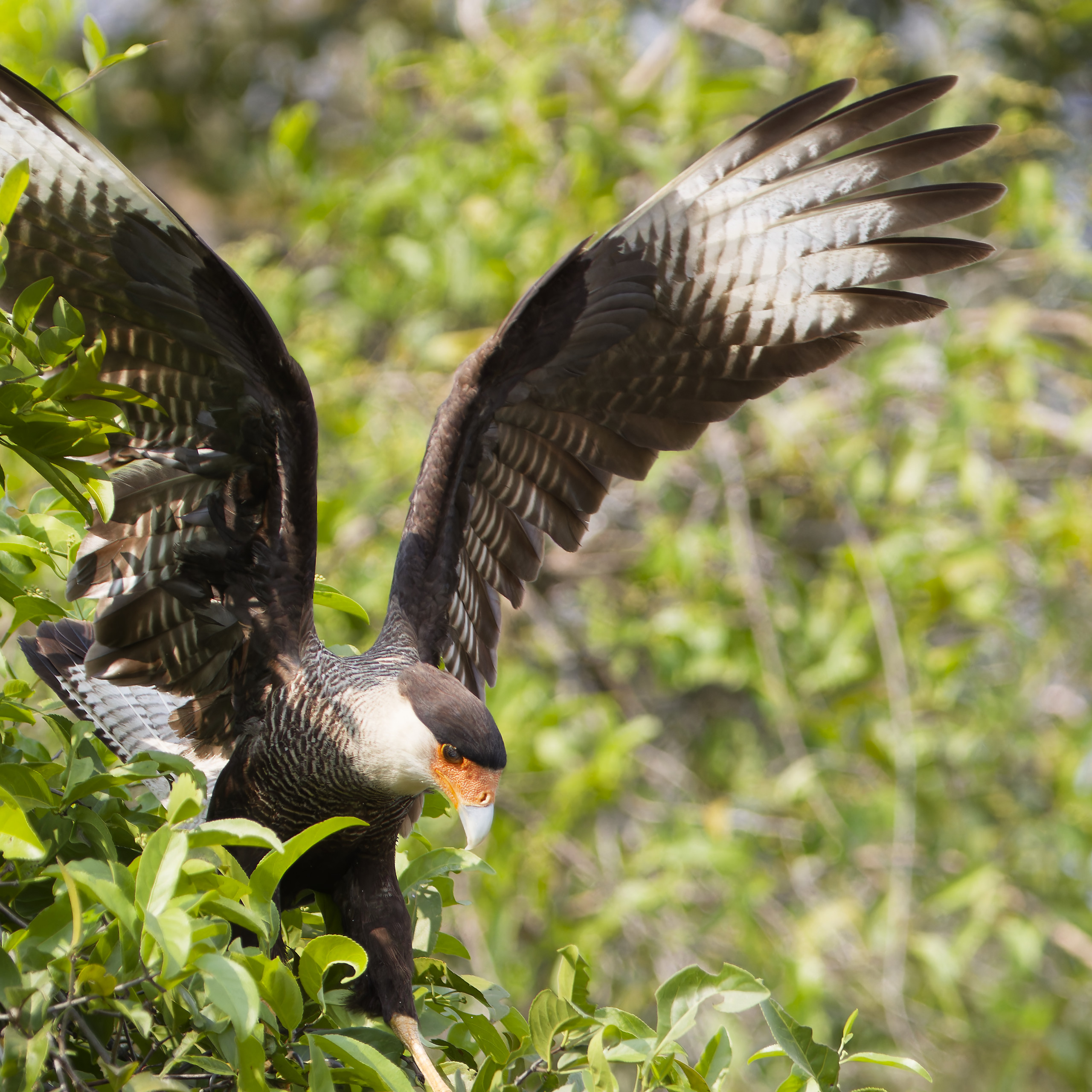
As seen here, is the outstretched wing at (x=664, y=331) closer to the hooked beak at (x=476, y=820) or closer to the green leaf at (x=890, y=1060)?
the hooked beak at (x=476, y=820)

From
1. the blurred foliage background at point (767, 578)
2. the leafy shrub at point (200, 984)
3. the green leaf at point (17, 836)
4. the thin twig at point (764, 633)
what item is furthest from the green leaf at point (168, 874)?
the thin twig at point (764, 633)

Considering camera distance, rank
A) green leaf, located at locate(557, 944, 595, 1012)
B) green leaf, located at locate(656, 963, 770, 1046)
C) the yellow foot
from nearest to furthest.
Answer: green leaf, located at locate(656, 963, 770, 1046) < green leaf, located at locate(557, 944, 595, 1012) < the yellow foot

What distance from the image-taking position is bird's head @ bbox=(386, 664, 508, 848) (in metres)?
2.06

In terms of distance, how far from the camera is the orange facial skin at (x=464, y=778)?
209 cm

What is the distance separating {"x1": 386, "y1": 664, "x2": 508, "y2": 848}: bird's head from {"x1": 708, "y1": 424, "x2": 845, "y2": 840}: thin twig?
2280mm

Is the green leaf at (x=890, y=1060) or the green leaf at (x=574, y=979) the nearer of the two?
the green leaf at (x=890, y=1060)

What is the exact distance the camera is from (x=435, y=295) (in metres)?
4.81

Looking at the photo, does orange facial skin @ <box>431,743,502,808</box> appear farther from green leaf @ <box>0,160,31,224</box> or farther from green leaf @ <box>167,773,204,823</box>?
green leaf @ <box>0,160,31,224</box>

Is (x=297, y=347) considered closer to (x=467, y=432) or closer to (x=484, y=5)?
(x=467, y=432)

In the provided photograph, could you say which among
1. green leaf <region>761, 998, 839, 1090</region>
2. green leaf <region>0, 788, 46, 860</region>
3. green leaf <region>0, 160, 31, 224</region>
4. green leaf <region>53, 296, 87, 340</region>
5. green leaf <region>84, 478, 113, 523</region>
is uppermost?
green leaf <region>0, 160, 31, 224</region>

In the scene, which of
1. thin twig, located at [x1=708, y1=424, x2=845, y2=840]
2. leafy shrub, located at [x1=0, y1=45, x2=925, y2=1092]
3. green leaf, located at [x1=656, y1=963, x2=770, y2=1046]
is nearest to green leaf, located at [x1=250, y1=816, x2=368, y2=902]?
leafy shrub, located at [x1=0, y1=45, x2=925, y2=1092]

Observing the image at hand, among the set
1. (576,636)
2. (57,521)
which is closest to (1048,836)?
(576,636)

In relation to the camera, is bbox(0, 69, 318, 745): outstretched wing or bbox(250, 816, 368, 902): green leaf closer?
bbox(250, 816, 368, 902): green leaf

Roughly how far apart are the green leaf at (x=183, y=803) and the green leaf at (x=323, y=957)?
31 cm
